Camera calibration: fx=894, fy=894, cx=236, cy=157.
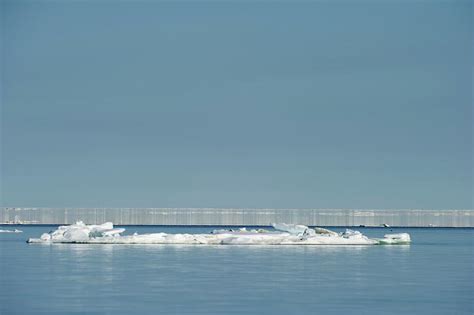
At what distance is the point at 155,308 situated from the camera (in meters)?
24.6

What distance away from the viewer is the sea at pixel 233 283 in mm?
25031

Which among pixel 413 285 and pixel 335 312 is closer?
pixel 335 312

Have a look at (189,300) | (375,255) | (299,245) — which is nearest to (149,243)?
(299,245)

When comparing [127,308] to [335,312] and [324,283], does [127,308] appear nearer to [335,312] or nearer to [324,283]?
[335,312]

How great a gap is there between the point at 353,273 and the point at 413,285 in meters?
4.72

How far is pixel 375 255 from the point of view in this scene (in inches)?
1924

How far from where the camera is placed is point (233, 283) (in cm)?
3100

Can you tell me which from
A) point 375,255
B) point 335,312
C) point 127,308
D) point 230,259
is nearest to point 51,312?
point 127,308

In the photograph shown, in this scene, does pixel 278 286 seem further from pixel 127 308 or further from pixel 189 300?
A: pixel 127 308

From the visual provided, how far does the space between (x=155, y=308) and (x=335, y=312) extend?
4.93 metres

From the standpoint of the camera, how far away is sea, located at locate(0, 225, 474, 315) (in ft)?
82.1

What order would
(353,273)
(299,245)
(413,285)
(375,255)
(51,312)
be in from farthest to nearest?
1. (299,245)
2. (375,255)
3. (353,273)
4. (413,285)
5. (51,312)

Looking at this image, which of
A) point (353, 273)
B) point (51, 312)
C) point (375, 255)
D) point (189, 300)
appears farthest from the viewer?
point (375, 255)

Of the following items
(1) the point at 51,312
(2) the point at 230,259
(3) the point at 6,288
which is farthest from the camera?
(2) the point at 230,259
